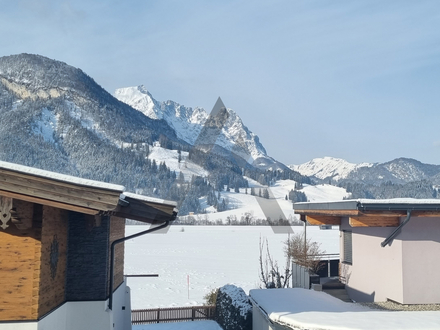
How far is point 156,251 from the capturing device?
3972cm

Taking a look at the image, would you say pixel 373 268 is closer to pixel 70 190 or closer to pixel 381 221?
pixel 381 221

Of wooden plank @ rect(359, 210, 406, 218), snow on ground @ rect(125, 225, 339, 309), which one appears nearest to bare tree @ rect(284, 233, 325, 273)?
wooden plank @ rect(359, 210, 406, 218)

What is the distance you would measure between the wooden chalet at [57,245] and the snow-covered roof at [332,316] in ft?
9.94

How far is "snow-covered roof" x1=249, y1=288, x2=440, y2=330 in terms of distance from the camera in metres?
6.70

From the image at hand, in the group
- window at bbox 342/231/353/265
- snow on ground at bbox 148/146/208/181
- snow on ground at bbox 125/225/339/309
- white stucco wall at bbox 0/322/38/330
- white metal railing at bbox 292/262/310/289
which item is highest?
snow on ground at bbox 148/146/208/181

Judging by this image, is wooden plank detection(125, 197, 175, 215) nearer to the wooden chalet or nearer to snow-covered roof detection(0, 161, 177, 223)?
the wooden chalet

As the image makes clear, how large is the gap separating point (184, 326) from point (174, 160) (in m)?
166

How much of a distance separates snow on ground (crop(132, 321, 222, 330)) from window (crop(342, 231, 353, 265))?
4.73 m

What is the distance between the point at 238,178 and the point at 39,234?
583 ft

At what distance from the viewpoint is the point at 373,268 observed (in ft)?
34.0

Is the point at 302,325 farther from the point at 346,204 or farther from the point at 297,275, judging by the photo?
the point at 297,275

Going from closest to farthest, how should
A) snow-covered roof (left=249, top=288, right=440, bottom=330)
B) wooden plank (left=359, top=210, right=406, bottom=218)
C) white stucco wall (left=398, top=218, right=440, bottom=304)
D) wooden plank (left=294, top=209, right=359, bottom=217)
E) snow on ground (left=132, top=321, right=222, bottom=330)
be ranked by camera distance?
snow-covered roof (left=249, top=288, right=440, bottom=330), wooden plank (left=359, top=210, right=406, bottom=218), white stucco wall (left=398, top=218, right=440, bottom=304), wooden plank (left=294, top=209, right=359, bottom=217), snow on ground (left=132, top=321, right=222, bottom=330)

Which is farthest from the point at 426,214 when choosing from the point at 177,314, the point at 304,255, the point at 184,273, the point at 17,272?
the point at 184,273

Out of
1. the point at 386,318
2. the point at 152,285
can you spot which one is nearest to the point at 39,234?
the point at 386,318
